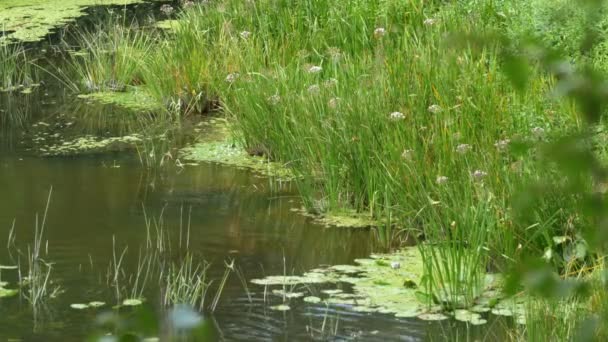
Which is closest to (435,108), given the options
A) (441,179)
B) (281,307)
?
(441,179)

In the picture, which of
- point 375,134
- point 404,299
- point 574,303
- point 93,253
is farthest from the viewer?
point 375,134

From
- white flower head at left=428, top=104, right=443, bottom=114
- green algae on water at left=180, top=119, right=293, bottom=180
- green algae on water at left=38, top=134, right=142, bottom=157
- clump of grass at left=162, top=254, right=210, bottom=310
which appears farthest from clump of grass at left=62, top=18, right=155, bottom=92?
clump of grass at left=162, top=254, right=210, bottom=310

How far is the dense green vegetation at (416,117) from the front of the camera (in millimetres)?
4598

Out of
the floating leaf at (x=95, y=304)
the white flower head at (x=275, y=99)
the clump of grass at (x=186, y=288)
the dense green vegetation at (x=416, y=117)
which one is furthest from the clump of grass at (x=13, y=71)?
the floating leaf at (x=95, y=304)

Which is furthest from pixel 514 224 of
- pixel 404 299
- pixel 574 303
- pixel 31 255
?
pixel 31 255

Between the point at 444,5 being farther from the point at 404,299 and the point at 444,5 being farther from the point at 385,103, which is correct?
the point at 404,299

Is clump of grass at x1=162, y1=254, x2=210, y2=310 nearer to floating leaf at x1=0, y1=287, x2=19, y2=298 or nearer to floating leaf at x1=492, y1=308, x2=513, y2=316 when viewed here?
floating leaf at x1=0, y1=287, x2=19, y2=298

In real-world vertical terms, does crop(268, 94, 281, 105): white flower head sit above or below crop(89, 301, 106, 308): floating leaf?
above

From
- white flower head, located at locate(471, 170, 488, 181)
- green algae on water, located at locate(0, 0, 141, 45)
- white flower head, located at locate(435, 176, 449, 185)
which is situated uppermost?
green algae on water, located at locate(0, 0, 141, 45)

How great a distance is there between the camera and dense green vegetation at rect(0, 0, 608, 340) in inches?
181

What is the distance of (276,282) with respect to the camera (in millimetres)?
4758

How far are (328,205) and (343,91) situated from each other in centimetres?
69

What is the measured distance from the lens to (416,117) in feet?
19.2

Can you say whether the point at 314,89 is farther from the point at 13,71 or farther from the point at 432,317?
the point at 13,71
